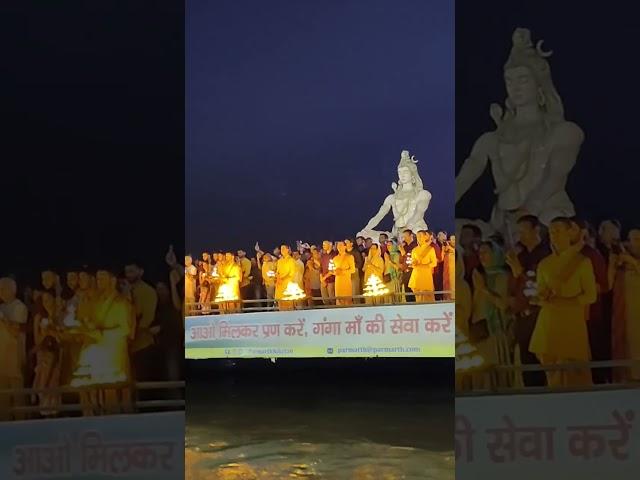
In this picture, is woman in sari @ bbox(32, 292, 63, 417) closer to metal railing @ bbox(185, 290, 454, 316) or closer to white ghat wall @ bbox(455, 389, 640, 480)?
white ghat wall @ bbox(455, 389, 640, 480)

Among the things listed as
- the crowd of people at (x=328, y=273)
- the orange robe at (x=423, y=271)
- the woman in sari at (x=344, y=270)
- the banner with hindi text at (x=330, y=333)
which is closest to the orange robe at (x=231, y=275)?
the crowd of people at (x=328, y=273)

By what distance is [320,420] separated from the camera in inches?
241

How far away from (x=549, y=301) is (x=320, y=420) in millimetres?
4068

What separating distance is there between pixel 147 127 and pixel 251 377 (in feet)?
15.3

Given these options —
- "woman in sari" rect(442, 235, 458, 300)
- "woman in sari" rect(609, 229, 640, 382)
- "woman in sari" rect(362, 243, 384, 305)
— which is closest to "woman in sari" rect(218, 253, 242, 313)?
"woman in sari" rect(362, 243, 384, 305)

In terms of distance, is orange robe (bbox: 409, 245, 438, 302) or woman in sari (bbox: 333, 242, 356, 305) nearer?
orange robe (bbox: 409, 245, 438, 302)

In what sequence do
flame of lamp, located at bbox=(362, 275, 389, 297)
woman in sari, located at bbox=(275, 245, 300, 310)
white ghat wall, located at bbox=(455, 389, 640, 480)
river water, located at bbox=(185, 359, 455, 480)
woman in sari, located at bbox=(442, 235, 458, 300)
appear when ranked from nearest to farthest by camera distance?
white ghat wall, located at bbox=(455, 389, 640, 480) < river water, located at bbox=(185, 359, 455, 480) < woman in sari, located at bbox=(442, 235, 458, 300) < flame of lamp, located at bbox=(362, 275, 389, 297) < woman in sari, located at bbox=(275, 245, 300, 310)

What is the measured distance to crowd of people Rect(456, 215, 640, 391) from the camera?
7.57 ft

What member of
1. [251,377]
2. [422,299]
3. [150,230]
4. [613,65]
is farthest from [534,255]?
[251,377]

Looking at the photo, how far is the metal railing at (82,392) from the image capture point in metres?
2.45

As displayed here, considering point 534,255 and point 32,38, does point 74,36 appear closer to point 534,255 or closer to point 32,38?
point 32,38

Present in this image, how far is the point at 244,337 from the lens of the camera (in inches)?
276

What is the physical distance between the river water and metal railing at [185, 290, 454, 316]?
52 cm

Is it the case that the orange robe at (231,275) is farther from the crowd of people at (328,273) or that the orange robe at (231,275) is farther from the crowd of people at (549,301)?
the crowd of people at (549,301)
